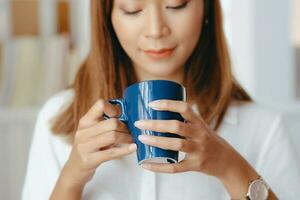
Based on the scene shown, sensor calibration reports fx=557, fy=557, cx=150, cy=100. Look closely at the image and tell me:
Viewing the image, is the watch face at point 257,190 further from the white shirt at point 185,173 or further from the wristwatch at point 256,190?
the white shirt at point 185,173

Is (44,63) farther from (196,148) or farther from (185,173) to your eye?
(196,148)

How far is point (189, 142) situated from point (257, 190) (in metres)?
0.20

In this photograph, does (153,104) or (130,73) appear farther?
(130,73)

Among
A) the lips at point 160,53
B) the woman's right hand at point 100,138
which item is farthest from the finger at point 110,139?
the lips at point 160,53

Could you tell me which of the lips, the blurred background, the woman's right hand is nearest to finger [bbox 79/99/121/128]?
the woman's right hand

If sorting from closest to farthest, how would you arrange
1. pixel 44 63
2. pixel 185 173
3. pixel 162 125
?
pixel 162 125 → pixel 185 173 → pixel 44 63

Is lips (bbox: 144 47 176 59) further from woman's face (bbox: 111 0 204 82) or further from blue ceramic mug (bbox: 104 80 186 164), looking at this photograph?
blue ceramic mug (bbox: 104 80 186 164)

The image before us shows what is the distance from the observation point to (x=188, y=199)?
102cm

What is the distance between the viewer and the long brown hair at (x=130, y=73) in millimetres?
1077

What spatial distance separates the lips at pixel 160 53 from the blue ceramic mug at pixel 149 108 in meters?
0.20

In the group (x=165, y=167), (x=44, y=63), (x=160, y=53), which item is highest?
(x=160, y=53)

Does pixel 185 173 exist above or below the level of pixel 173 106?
below

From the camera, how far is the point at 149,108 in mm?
739

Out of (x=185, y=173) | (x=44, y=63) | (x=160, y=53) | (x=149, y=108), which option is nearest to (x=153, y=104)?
(x=149, y=108)
